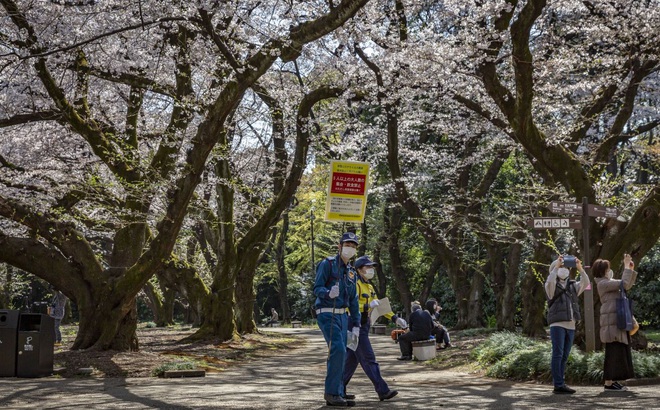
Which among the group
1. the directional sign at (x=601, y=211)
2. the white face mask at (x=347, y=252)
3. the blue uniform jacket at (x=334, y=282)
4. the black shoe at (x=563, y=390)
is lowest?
the black shoe at (x=563, y=390)

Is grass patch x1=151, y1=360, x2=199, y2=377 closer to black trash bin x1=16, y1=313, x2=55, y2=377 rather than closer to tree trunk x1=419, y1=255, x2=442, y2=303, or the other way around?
black trash bin x1=16, y1=313, x2=55, y2=377

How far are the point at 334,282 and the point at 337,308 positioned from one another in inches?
11.3

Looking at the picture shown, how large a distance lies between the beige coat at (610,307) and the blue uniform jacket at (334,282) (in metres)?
3.71

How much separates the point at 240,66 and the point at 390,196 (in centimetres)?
2103

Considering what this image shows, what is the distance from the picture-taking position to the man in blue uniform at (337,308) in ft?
28.5

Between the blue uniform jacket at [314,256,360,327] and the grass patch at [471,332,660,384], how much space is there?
453 centimetres

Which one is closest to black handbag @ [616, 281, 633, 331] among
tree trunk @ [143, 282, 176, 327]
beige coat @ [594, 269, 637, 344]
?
beige coat @ [594, 269, 637, 344]

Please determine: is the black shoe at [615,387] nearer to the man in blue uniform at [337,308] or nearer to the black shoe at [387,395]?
the black shoe at [387,395]

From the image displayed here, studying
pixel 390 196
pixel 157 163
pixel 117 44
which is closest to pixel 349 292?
pixel 157 163

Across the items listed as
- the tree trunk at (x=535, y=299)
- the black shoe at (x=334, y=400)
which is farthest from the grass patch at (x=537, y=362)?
the black shoe at (x=334, y=400)

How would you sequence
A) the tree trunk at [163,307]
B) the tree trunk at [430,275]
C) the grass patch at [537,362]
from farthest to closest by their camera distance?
the tree trunk at [163,307] → the tree trunk at [430,275] → the grass patch at [537,362]

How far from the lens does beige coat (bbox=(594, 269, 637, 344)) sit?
1049cm

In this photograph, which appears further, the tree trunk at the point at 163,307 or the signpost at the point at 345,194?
the tree trunk at the point at 163,307

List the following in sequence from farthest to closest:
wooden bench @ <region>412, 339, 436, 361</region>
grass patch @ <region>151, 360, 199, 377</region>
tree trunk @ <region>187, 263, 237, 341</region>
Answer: tree trunk @ <region>187, 263, 237, 341</region>
wooden bench @ <region>412, 339, 436, 361</region>
grass patch @ <region>151, 360, 199, 377</region>
